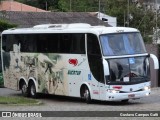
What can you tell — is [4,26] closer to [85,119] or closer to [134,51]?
[134,51]

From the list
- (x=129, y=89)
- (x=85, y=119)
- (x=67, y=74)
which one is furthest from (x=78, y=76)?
(x=85, y=119)

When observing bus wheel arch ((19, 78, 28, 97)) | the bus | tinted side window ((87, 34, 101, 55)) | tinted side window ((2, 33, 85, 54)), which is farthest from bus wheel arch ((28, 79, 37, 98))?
tinted side window ((87, 34, 101, 55))

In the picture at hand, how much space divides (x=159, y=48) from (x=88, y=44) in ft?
61.0

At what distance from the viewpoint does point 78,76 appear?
24.5m

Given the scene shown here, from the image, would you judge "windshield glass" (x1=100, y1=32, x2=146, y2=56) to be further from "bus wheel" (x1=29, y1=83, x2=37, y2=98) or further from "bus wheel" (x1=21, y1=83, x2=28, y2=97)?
"bus wheel" (x1=21, y1=83, x2=28, y2=97)

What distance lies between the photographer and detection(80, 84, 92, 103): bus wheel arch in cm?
2403

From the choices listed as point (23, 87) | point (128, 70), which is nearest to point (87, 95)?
point (128, 70)

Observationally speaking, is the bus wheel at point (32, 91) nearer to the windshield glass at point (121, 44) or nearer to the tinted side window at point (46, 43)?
the tinted side window at point (46, 43)

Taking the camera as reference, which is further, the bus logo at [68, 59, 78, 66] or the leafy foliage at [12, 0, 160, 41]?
the leafy foliage at [12, 0, 160, 41]

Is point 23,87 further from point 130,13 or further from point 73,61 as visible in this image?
point 130,13

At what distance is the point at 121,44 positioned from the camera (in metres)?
23.7

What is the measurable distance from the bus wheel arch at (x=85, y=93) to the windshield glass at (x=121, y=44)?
6.72ft

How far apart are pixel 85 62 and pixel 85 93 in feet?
4.62

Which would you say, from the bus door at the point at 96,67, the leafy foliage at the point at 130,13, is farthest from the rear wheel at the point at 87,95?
the leafy foliage at the point at 130,13
